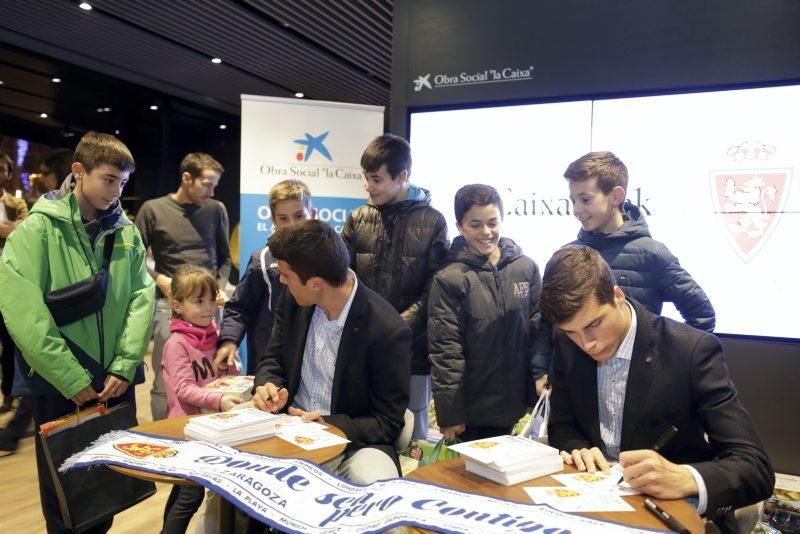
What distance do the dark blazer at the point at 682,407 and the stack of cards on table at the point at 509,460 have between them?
0.19 meters

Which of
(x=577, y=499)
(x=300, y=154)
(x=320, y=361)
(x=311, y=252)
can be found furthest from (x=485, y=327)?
(x=300, y=154)

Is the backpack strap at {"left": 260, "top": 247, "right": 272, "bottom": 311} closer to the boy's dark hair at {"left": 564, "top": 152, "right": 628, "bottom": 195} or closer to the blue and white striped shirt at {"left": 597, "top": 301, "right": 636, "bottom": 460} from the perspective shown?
the boy's dark hair at {"left": 564, "top": 152, "right": 628, "bottom": 195}

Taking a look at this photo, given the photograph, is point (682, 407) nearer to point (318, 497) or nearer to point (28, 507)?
point (318, 497)

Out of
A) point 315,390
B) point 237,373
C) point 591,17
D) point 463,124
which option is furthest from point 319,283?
point 591,17

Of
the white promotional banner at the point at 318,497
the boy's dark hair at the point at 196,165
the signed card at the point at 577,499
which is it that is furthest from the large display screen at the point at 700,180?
the white promotional banner at the point at 318,497

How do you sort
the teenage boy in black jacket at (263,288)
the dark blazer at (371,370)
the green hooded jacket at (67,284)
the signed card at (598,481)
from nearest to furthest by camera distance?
1. the signed card at (598,481)
2. the dark blazer at (371,370)
3. the green hooded jacket at (67,284)
4. the teenage boy in black jacket at (263,288)

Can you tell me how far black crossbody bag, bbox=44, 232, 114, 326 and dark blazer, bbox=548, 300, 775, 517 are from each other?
186 cm

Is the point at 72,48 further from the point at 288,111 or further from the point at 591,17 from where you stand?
the point at 591,17

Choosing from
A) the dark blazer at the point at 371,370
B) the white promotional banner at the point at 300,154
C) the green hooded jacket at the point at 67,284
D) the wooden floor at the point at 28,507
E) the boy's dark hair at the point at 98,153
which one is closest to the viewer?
the dark blazer at the point at 371,370

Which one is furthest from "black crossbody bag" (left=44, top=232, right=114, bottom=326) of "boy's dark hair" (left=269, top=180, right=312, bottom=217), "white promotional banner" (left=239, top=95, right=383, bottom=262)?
"white promotional banner" (left=239, top=95, right=383, bottom=262)

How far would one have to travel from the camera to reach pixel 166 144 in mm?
9156

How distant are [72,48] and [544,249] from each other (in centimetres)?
590

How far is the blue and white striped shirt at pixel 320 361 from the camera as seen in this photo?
7.18 feet

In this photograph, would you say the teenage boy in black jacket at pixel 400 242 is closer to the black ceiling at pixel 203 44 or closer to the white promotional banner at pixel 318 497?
the white promotional banner at pixel 318 497
